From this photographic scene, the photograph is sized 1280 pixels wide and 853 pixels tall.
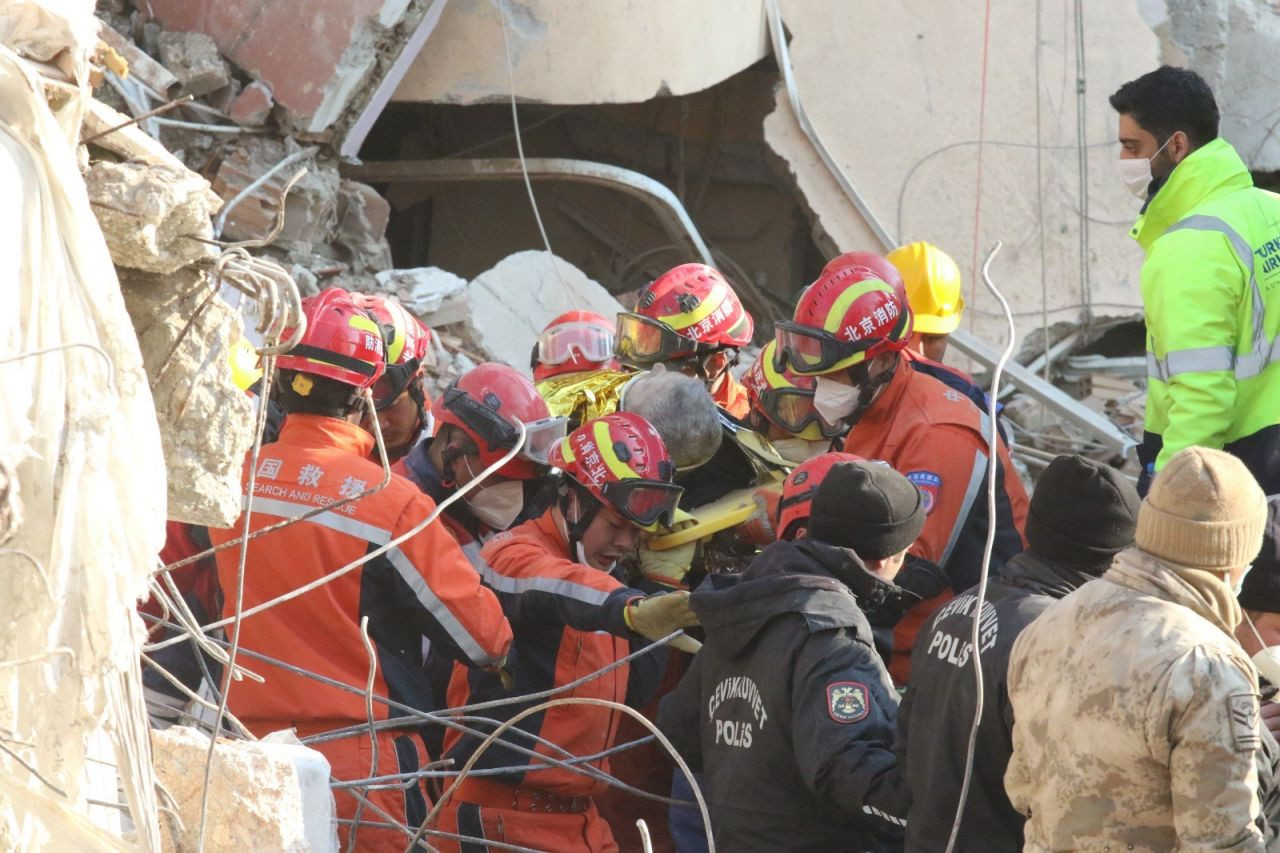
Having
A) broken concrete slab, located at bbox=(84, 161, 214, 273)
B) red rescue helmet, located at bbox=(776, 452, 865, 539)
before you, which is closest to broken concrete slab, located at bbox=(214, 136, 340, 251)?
red rescue helmet, located at bbox=(776, 452, 865, 539)

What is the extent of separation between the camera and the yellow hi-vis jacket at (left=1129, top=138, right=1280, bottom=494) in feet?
16.8

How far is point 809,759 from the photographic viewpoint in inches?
150

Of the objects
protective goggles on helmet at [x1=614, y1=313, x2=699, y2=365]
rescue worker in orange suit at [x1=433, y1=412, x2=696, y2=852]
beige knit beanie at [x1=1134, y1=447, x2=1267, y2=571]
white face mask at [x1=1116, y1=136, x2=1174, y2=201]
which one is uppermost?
white face mask at [x1=1116, y1=136, x2=1174, y2=201]

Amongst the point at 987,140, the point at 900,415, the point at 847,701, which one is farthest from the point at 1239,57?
the point at 847,701

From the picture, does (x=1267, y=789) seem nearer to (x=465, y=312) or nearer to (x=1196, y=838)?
(x=1196, y=838)

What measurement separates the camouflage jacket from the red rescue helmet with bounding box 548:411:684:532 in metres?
1.98

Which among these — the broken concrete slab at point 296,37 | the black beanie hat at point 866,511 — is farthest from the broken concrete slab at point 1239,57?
the black beanie hat at point 866,511

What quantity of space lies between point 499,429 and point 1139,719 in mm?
3036

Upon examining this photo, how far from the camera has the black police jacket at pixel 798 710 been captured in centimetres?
382

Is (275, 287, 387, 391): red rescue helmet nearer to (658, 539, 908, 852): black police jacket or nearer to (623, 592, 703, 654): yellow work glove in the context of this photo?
(623, 592, 703, 654): yellow work glove

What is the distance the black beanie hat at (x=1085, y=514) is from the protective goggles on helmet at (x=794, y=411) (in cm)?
234

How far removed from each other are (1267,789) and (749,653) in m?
1.41

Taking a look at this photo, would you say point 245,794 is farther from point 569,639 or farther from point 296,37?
point 296,37

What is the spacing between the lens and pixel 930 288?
668 cm
